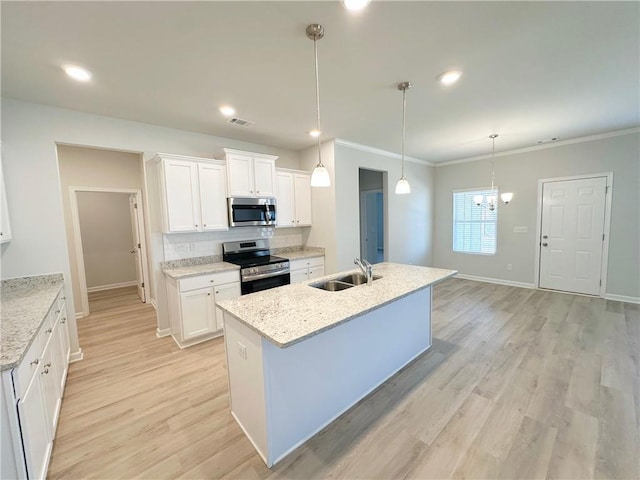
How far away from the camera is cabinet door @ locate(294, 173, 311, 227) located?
446cm

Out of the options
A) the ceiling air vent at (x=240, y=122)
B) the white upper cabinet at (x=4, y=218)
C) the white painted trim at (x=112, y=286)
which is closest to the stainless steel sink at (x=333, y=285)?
the ceiling air vent at (x=240, y=122)

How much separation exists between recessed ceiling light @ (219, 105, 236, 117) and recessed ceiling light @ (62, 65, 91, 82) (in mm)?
1111

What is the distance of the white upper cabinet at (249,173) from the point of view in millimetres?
3623

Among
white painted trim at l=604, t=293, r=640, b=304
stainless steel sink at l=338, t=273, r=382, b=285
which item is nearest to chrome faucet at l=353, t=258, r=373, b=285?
stainless steel sink at l=338, t=273, r=382, b=285

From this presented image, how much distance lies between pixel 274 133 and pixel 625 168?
5.56 m

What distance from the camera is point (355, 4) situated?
1.51m

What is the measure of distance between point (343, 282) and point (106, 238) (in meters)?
6.06

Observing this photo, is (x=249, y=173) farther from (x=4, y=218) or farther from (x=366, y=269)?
(x=4, y=218)

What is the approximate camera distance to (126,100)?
2.66 meters

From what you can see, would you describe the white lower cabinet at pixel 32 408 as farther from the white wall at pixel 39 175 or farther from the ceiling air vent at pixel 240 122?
the ceiling air vent at pixel 240 122

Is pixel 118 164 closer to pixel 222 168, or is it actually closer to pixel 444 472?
pixel 222 168

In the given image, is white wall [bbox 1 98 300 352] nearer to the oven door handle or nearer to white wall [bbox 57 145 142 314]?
white wall [bbox 57 145 142 314]

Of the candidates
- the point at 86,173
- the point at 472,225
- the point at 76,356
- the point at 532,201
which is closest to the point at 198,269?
the point at 76,356

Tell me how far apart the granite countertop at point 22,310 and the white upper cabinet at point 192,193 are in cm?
121
